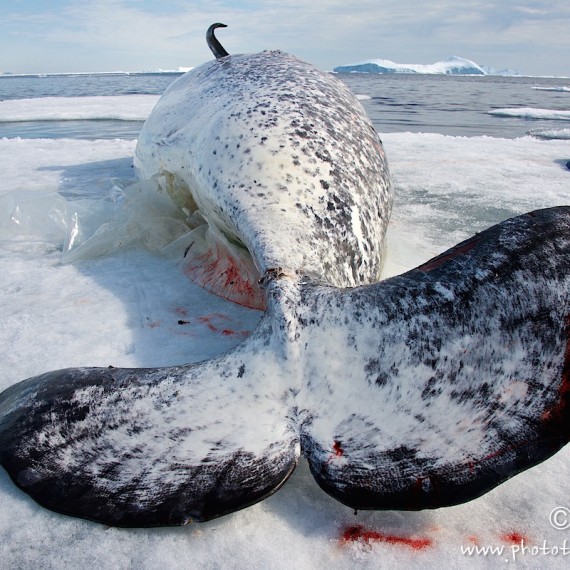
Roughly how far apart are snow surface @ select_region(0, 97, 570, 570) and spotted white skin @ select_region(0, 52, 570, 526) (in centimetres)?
7

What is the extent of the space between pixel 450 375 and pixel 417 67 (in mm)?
117403

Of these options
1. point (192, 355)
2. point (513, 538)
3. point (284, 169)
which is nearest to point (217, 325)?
point (192, 355)

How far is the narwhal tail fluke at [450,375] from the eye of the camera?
1.13 metres

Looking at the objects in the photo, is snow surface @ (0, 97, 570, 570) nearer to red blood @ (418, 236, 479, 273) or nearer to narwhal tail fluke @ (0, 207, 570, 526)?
narwhal tail fluke @ (0, 207, 570, 526)

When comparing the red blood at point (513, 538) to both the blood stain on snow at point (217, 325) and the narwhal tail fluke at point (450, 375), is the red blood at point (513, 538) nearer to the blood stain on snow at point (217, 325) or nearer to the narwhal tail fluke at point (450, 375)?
the narwhal tail fluke at point (450, 375)

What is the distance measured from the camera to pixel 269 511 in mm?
1239

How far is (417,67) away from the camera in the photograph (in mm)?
107562

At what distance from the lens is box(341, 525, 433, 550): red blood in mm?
1157

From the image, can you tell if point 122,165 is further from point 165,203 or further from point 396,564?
point 396,564

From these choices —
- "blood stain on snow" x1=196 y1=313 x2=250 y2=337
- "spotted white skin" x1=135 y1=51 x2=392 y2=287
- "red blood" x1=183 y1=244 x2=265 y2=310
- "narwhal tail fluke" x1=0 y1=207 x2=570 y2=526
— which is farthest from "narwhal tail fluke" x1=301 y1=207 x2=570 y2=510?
"red blood" x1=183 y1=244 x2=265 y2=310

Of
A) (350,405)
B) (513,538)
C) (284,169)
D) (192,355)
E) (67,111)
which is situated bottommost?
(513,538)

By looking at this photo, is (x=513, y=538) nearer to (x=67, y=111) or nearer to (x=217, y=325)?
(x=217, y=325)

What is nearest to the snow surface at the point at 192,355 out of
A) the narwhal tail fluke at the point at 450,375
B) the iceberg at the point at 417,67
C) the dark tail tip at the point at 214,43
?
the narwhal tail fluke at the point at 450,375

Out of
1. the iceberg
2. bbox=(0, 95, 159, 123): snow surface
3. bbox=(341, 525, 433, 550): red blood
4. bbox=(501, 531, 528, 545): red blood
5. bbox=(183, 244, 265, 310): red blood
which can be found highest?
the iceberg
